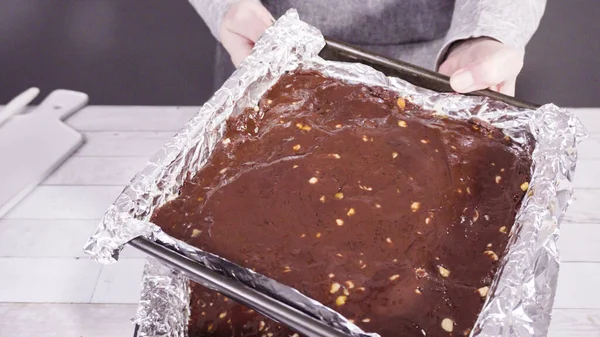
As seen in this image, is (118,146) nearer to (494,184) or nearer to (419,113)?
(419,113)

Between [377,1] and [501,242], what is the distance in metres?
0.80

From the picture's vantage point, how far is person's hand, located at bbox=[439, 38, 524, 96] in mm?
1134

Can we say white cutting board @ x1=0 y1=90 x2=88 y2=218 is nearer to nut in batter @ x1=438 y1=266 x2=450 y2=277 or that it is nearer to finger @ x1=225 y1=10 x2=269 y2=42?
finger @ x1=225 y1=10 x2=269 y2=42

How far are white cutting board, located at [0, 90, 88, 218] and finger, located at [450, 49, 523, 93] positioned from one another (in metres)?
1.29

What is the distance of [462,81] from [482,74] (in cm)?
4

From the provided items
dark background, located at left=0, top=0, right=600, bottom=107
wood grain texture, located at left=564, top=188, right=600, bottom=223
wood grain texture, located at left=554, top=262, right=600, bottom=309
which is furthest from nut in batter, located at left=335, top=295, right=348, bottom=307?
dark background, located at left=0, top=0, right=600, bottom=107

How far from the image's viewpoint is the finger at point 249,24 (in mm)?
1355

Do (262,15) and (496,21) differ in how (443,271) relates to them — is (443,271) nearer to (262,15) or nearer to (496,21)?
(496,21)

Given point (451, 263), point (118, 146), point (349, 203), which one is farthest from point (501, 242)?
point (118, 146)

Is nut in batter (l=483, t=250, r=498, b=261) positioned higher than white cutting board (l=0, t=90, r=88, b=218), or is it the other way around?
nut in batter (l=483, t=250, r=498, b=261)

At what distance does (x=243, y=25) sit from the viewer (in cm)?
137

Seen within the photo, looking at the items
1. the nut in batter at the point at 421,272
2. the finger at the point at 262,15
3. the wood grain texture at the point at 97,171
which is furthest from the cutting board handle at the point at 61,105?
the nut in batter at the point at 421,272

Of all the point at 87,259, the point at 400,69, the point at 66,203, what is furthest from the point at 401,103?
the point at 66,203

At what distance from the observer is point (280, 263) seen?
2.99 feet
